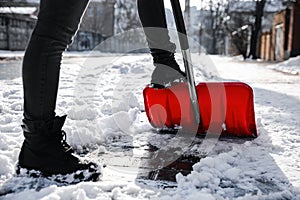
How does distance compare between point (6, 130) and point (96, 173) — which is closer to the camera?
point (96, 173)

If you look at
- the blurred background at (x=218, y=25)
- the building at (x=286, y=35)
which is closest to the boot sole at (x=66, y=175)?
the blurred background at (x=218, y=25)

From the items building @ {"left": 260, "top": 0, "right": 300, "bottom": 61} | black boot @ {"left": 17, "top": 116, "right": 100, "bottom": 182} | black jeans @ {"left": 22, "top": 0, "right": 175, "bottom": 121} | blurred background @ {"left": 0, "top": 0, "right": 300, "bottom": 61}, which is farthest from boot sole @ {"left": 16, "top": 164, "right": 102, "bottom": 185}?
building @ {"left": 260, "top": 0, "right": 300, "bottom": 61}

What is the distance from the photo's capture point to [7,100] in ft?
9.40

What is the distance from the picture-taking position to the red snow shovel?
1696 millimetres

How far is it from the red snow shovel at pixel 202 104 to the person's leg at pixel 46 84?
2.01 ft

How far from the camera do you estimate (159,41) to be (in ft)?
6.18

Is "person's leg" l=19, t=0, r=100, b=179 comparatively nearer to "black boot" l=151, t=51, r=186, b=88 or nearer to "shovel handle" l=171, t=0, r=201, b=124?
"shovel handle" l=171, t=0, r=201, b=124

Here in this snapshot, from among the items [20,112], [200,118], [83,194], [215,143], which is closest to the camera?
[83,194]

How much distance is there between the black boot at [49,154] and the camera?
1.19m

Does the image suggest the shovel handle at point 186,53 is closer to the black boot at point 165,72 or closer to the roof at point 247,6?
the black boot at point 165,72

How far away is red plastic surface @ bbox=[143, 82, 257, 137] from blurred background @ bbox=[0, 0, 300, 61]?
1.62 meters

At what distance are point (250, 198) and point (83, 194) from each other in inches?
19.4

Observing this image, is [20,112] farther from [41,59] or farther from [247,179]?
[247,179]

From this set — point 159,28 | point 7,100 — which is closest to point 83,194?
point 159,28
